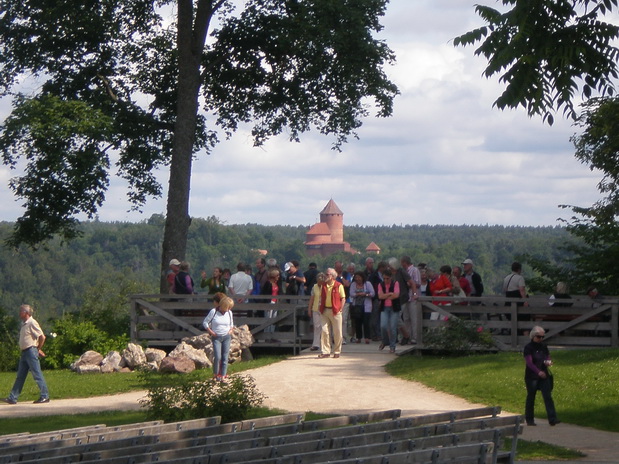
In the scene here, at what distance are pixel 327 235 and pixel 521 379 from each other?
406ft

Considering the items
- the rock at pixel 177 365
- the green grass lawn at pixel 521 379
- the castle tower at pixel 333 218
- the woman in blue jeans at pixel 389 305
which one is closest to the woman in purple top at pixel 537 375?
the green grass lawn at pixel 521 379

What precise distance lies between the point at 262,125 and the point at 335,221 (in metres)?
117

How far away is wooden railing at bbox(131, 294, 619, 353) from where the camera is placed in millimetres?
19953

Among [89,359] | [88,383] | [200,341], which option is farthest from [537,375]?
[89,359]

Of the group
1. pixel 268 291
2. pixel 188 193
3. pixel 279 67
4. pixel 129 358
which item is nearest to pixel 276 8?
pixel 279 67

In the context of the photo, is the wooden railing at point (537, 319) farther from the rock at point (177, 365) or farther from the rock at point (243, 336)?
the rock at point (177, 365)

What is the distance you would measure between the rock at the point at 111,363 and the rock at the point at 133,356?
13cm

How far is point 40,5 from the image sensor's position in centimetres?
2700

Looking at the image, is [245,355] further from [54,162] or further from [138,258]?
[138,258]

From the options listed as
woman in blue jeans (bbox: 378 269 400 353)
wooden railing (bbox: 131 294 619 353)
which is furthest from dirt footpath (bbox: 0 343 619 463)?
wooden railing (bbox: 131 294 619 353)

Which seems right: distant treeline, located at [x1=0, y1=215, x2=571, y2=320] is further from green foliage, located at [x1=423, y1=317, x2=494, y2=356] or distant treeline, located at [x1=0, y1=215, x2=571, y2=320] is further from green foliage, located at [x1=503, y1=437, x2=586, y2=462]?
green foliage, located at [x1=503, y1=437, x2=586, y2=462]

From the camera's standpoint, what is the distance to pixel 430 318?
70.9 feet

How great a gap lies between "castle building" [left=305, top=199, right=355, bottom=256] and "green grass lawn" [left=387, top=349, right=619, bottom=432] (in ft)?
375

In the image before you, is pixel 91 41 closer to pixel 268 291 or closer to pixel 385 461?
pixel 268 291
